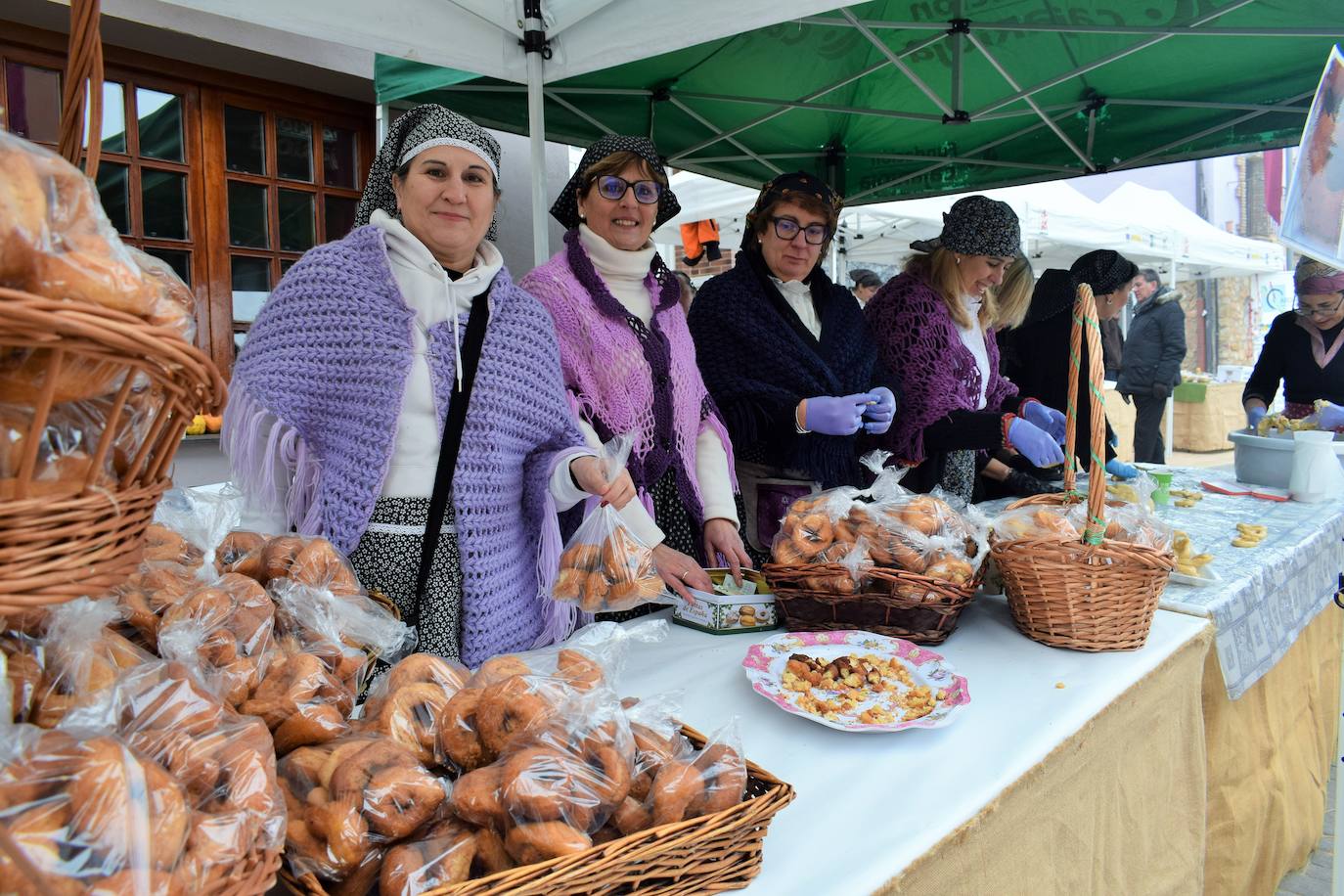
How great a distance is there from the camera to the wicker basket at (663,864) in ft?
2.39

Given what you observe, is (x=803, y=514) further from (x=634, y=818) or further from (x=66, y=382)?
(x=66, y=382)

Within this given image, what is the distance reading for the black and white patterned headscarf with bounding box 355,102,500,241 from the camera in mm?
1729

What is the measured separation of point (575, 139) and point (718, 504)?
2843mm

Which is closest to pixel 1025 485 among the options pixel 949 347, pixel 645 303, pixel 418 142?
pixel 949 347

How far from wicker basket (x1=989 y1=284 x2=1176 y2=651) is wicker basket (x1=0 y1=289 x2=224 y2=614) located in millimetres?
1444

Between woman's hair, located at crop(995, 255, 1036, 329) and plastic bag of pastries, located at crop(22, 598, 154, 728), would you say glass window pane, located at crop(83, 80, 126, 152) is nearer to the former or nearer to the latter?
plastic bag of pastries, located at crop(22, 598, 154, 728)

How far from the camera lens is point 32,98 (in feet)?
10.7

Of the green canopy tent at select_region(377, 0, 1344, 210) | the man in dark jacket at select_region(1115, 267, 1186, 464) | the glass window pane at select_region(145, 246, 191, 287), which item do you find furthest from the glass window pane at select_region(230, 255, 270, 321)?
the man in dark jacket at select_region(1115, 267, 1186, 464)

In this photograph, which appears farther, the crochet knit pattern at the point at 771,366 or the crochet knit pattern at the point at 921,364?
the crochet knit pattern at the point at 921,364

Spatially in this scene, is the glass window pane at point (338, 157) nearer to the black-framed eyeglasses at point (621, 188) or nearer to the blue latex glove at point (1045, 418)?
the black-framed eyeglasses at point (621, 188)

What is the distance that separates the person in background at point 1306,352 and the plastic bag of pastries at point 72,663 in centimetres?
458

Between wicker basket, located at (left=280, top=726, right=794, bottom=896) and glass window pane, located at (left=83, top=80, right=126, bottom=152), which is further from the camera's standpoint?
glass window pane, located at (left=83, top=80, right=126, bottom=152)

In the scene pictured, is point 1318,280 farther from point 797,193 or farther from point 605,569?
point 605,569

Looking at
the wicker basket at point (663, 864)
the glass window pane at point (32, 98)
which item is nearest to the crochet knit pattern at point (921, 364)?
the wicker basket at point (663, 864)
